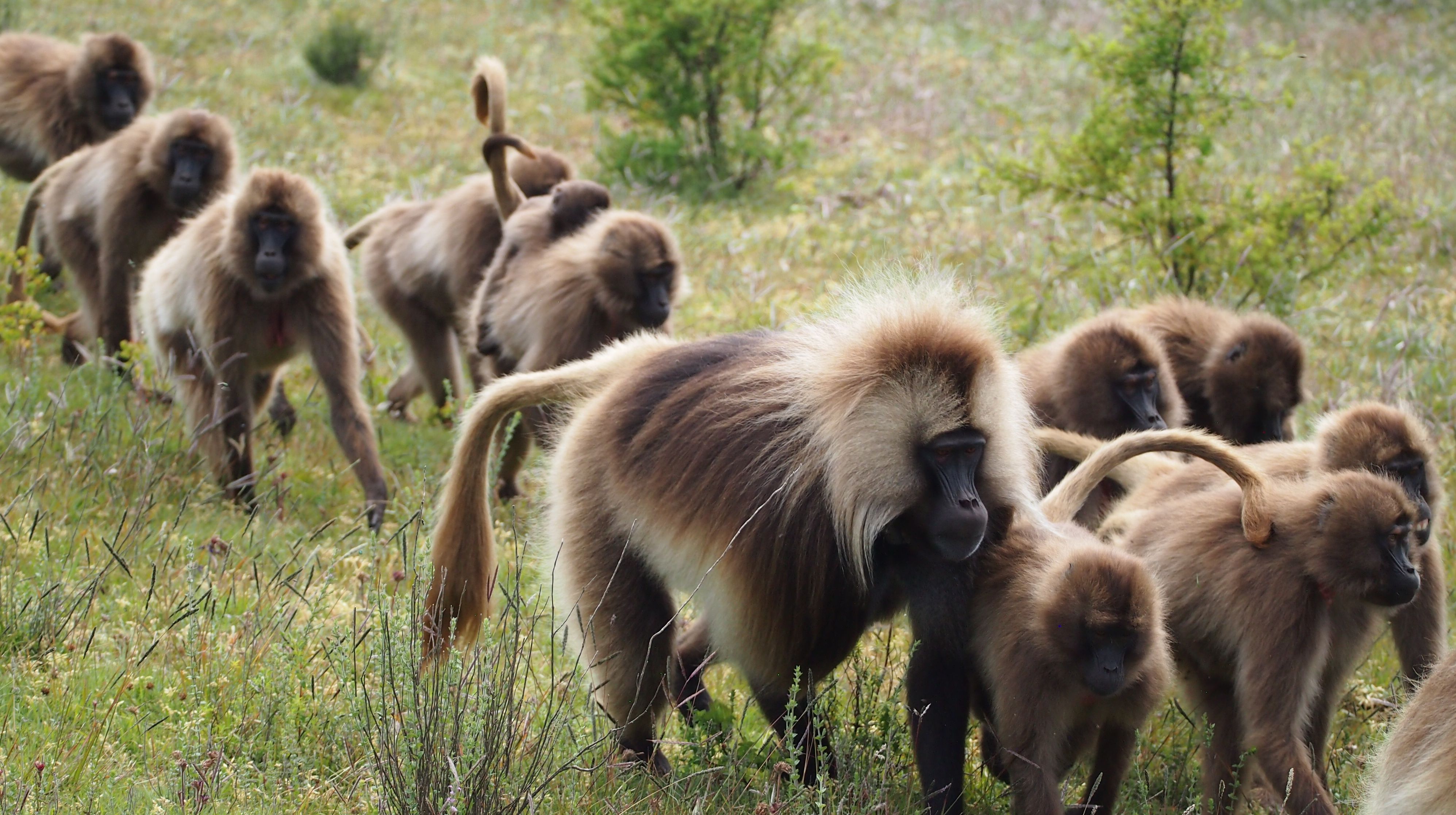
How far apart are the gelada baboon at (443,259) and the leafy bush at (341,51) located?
582 centimetres

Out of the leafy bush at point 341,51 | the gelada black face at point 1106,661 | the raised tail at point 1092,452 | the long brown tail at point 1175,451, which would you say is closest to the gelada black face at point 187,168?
the raised tail at point 1092,452

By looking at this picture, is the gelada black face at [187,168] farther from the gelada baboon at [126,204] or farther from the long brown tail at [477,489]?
the long brown tail at [477,489]

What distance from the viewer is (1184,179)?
8789 mm

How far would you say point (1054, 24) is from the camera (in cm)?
1895

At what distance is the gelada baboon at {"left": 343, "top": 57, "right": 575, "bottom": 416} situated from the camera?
8047mm

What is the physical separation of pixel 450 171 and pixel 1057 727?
9.55m

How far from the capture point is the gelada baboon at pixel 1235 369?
20.0 ft

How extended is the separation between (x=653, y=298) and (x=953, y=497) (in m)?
3.46

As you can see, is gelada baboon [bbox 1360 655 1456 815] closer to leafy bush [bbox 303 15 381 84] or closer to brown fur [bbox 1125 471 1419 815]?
brown fur [bbox 1125 471 1419 815]

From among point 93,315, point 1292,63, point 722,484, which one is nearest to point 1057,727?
point 722,484

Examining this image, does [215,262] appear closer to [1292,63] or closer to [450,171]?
[450,171]

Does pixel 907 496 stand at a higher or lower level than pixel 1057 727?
higher

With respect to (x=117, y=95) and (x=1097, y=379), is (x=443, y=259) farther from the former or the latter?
(x=1097, y=379)

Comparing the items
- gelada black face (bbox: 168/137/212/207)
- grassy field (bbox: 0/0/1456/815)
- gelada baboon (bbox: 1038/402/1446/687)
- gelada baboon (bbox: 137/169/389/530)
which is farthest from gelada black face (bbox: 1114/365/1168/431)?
gelada black face (bbox: 168/137/212/207)
